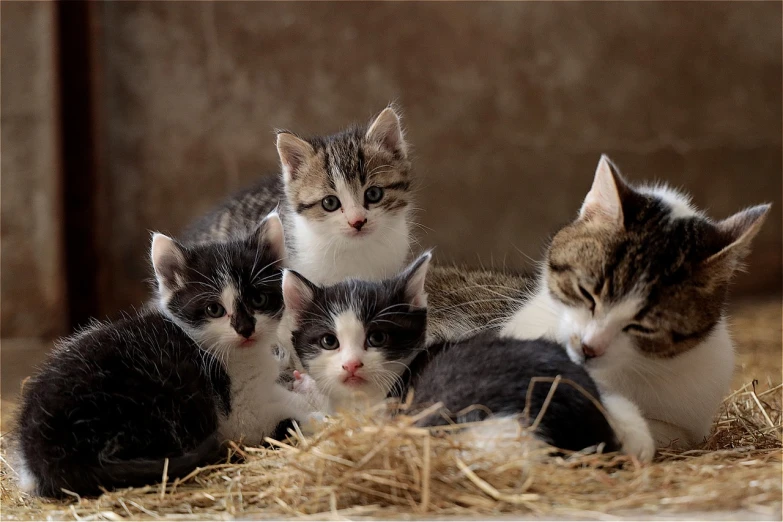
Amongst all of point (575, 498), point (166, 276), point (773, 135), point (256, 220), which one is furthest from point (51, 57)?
point (773, 135)

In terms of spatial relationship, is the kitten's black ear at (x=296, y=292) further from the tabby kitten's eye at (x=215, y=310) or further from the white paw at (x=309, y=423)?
the white paw at (x=309, y=423)

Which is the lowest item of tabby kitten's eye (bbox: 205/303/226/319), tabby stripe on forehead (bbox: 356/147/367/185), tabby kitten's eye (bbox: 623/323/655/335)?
tabby kitten's eye (bbox: 623/323/655/335)

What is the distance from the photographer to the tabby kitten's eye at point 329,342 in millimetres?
2658

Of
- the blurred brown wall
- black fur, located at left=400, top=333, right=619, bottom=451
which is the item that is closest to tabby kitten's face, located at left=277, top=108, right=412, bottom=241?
black fur, located at left=400, top=333, right=619, bottom=451

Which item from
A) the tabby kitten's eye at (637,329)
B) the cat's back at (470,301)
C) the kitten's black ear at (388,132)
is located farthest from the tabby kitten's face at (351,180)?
the tabby kitten's eye at (637,329)

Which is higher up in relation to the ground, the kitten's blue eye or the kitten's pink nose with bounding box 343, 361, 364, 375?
the kitten's blue eye

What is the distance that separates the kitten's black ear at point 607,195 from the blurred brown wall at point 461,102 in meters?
3.01

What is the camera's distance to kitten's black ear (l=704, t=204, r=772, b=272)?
2350mm

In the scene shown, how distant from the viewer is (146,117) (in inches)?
227

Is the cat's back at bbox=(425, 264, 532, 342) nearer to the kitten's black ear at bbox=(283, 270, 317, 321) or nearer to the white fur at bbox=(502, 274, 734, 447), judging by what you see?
the white fur at bbox=(502, 274, 734, 447)

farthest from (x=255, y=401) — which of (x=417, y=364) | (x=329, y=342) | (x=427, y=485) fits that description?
(x=427, y=485)

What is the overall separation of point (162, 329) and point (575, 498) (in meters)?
1.47

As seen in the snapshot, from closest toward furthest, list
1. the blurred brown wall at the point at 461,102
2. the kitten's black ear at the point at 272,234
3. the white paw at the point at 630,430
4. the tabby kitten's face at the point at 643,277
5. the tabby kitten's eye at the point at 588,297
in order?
the white paw at the point at 630,430 → the tabby kitten's face at the point at 643,277 → the tabby kitten's eye at the point at 588,297 → the kitten's black ear at the point at 272,234 → the blurred brown wall at the point at 461,102

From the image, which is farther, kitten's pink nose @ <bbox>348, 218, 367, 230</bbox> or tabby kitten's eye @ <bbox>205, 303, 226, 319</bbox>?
kitten's pink nose @ <bbox>348, 218, 367, 230</bbox>
